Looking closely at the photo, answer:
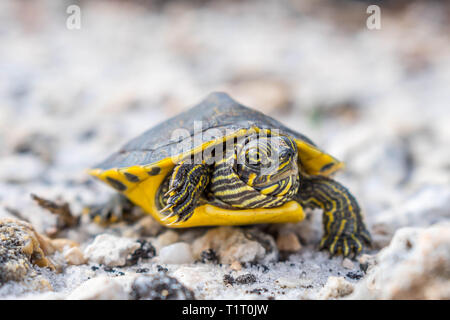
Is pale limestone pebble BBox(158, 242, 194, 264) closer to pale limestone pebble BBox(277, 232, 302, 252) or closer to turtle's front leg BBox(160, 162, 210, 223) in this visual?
turtle's front leg BBox(160, 162, 210, 223)

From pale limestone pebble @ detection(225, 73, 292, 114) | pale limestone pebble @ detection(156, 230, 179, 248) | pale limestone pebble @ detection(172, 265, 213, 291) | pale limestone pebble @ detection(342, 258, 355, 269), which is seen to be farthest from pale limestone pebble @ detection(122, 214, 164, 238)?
pale limestone pebble @ detection(225, 73, 292, 114)

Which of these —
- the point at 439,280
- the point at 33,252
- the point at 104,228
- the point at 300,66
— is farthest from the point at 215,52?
the point at 439,280

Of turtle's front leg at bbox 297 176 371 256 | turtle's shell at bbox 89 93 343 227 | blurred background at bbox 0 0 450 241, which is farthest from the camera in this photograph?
blurred background at bbox 0 0 450 241

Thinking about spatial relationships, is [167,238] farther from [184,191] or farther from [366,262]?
[366,262]

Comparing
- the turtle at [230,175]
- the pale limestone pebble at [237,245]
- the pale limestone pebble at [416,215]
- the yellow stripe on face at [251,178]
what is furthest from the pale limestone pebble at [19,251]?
the pale limestone pebble at [416,215]

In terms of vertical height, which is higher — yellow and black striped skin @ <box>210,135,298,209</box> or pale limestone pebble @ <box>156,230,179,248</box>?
yellow and black striped skin @ <box>210,135,298,209</box>

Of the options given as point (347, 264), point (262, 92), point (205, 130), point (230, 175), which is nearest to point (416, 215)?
point (347, 264)
